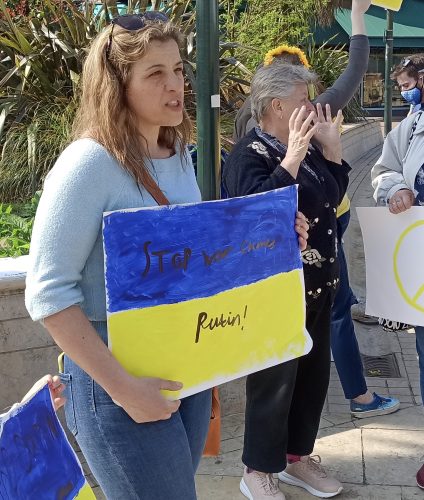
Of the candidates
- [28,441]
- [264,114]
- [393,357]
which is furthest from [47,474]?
[393,357]

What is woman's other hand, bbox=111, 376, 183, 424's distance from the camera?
70.0 inches

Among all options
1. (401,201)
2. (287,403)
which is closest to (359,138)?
(401,201)

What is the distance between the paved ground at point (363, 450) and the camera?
11.2 feet

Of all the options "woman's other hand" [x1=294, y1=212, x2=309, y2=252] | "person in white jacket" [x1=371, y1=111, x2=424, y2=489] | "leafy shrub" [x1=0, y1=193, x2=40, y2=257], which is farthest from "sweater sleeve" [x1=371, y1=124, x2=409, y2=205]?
"leafy shrub" [x1=0, y1=193, x2=40, y2=257]

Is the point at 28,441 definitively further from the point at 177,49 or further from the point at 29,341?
the point at 29,341

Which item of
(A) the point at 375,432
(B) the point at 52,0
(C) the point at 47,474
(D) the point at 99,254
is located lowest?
(A) the point at 375,432

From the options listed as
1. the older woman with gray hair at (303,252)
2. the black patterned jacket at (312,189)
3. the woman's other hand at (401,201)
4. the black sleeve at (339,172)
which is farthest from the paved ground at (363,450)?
the black sleeve at (339,172)

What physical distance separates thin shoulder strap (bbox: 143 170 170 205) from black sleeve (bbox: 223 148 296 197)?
0.90 m

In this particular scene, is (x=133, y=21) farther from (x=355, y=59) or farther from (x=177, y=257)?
(x=355, y=59)

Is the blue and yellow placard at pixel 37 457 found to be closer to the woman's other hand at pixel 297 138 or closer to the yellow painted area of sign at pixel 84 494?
the yellow painted area of sign at pixel 84 494

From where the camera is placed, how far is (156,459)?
1.86 meters

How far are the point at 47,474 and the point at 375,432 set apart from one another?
2.57m

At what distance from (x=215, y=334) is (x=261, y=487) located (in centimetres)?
148

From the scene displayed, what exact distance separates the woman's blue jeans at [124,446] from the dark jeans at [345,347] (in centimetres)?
239
